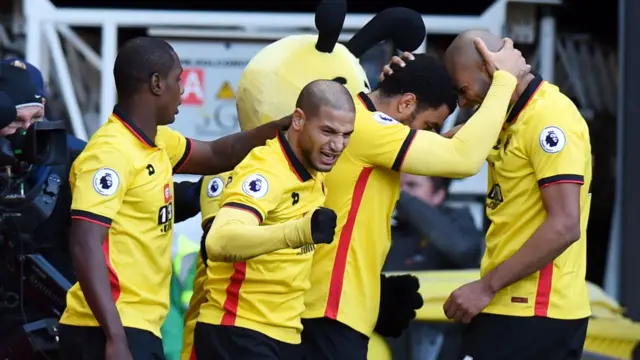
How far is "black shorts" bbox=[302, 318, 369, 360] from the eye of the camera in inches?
165

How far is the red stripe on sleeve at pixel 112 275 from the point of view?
402cm

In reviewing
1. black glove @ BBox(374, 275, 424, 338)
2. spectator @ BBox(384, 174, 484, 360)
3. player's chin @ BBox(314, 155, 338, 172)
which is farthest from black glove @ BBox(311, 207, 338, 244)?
spectator @ BBox(384, 174, 484, 360)

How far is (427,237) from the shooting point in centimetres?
761

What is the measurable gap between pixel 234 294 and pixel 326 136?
1.82ft

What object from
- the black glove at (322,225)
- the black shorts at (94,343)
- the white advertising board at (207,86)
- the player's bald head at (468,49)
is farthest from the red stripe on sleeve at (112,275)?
the white advertising board at (207,86)

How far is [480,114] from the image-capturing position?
4.05m

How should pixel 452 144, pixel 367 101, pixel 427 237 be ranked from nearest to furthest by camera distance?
pixel 452 144 → pixel 367 101 → pixel 427 237

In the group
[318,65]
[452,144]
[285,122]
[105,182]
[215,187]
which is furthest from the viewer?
[318,65]

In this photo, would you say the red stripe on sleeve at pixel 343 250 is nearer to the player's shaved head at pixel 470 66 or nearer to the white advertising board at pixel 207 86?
the player's shaved head at pixel 470 66

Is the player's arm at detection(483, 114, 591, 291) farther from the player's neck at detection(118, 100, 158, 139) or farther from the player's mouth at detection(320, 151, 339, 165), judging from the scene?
the player's neck at detection(118, 100, 158, 139)

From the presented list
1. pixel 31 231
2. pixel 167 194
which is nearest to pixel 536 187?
pixel 167 194

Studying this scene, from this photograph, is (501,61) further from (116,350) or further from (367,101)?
(116,350)

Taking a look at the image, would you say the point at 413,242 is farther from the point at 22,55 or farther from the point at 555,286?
the point at 555,286

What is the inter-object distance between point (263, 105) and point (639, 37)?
3349mm
